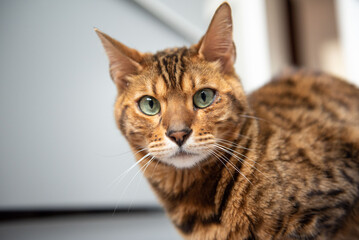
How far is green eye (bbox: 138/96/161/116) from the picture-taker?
3.23 ft

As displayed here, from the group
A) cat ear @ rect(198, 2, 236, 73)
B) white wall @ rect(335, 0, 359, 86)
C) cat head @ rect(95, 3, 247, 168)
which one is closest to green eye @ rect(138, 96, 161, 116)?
cat head @ rect(95, 3, 247, 168)

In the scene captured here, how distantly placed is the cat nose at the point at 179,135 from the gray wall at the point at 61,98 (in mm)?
327

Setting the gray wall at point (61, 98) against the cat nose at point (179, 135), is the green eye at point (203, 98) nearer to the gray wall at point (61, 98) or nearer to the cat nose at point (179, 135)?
the cat nose at point (179, 135)

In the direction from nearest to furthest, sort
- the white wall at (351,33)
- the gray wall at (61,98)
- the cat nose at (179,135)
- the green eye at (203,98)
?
the cat nose at (179,135), the green eye at (203,98), the gray wall at (61,98), the white wall at (351,33)

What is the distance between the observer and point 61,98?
4.04 ft

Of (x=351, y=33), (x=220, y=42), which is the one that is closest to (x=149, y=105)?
(x=220, y=42)

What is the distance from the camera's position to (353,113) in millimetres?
1336

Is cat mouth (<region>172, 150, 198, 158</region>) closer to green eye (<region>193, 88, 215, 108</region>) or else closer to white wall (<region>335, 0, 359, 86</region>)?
green eye (<region>193, 88, 215, 108</region>)

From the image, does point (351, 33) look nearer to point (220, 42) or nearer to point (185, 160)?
point (220, 42)

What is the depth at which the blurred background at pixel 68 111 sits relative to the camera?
42.9 inches

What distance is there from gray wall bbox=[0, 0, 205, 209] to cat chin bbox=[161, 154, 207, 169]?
28 cm

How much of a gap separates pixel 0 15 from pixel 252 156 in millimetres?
1005

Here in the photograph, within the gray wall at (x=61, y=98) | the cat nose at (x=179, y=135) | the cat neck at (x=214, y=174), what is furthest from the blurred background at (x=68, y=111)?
the cat nose at (x=179, y=135)

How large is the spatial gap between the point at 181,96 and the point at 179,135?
0.15 meters
